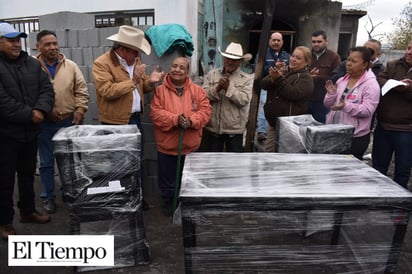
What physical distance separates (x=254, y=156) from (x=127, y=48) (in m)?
1.57

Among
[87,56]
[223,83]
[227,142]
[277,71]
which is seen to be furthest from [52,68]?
[277,71]

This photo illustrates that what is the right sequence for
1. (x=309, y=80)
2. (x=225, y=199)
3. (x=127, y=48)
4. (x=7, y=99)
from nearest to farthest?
(x=225, y=199), (x=7, y=99), (x=127, y=48), (x=309, y=80)

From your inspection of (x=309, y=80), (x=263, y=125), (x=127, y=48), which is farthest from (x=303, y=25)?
(x=127, y=48)

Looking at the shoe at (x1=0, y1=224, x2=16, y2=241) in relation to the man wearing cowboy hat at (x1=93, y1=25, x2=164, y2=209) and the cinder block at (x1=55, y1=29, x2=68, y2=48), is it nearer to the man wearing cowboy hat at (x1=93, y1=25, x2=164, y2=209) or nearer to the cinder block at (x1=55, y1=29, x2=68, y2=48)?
the man wearing cowboy hat at (x1=93, y1=25, x2=164, y2=209)

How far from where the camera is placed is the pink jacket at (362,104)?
2.98 metres

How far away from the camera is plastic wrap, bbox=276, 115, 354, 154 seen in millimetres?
2631

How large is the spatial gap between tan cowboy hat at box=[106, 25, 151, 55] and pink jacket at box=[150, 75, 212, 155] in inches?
15.0

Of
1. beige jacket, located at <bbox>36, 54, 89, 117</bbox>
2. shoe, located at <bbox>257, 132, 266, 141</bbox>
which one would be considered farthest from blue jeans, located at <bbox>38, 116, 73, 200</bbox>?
shoe, located at <bbox>257, 132, 266, 141</bbox>

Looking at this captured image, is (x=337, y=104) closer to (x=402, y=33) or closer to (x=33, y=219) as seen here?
(x=33, y=219)

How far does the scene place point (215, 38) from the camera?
27.1 feet

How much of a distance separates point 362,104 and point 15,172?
10.2 feet

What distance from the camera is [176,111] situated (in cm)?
316

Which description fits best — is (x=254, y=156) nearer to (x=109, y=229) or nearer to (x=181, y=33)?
(x=109, y=229)

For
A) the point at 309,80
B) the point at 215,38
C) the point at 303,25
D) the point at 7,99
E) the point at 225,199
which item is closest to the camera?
the point at 225,199
